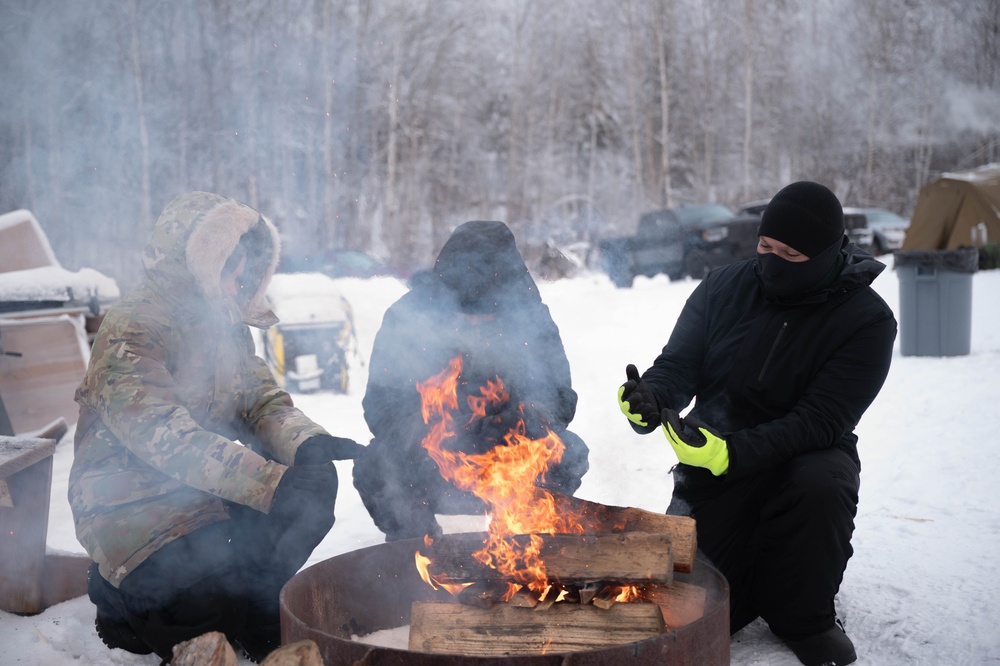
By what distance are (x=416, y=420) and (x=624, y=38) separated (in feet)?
84.3

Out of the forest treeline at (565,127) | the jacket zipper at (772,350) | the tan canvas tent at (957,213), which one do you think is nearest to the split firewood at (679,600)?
the jacket zipper at (772,350)

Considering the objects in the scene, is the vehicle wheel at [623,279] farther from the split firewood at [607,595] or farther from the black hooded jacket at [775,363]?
the split firewood at [607,595]

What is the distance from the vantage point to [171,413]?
239 centimetres

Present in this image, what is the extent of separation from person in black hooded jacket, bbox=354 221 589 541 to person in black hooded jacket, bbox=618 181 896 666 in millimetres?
643

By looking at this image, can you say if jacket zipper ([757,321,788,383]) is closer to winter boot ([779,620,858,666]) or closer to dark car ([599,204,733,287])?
winter boot ([779,620,858,666])

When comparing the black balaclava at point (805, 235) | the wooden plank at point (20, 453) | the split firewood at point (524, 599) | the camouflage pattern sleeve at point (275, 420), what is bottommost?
the split firewood at point (524, 599)

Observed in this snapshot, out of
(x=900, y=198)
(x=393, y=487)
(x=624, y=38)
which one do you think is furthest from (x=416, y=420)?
(x=900, y=198)

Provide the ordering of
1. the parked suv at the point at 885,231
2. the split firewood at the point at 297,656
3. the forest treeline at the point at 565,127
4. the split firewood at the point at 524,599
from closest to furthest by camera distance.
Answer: the split firewood at the point at 297,656, the split firewood at the point at 524,599, the forest treeline at the point at 565,127, the parked suv at the point at 885,231

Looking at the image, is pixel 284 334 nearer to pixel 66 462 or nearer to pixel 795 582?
pixel 66 462

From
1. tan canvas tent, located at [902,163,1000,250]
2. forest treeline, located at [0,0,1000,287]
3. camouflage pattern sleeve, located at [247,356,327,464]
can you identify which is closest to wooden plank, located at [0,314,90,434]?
camouflage pattern sleeve, located at [247,356,327,464]

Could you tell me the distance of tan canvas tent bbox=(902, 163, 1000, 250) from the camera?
14055mm

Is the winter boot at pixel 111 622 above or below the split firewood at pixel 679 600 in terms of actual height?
below

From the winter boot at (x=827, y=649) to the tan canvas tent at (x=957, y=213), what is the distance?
45.2 feet

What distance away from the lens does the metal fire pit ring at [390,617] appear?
166cm
